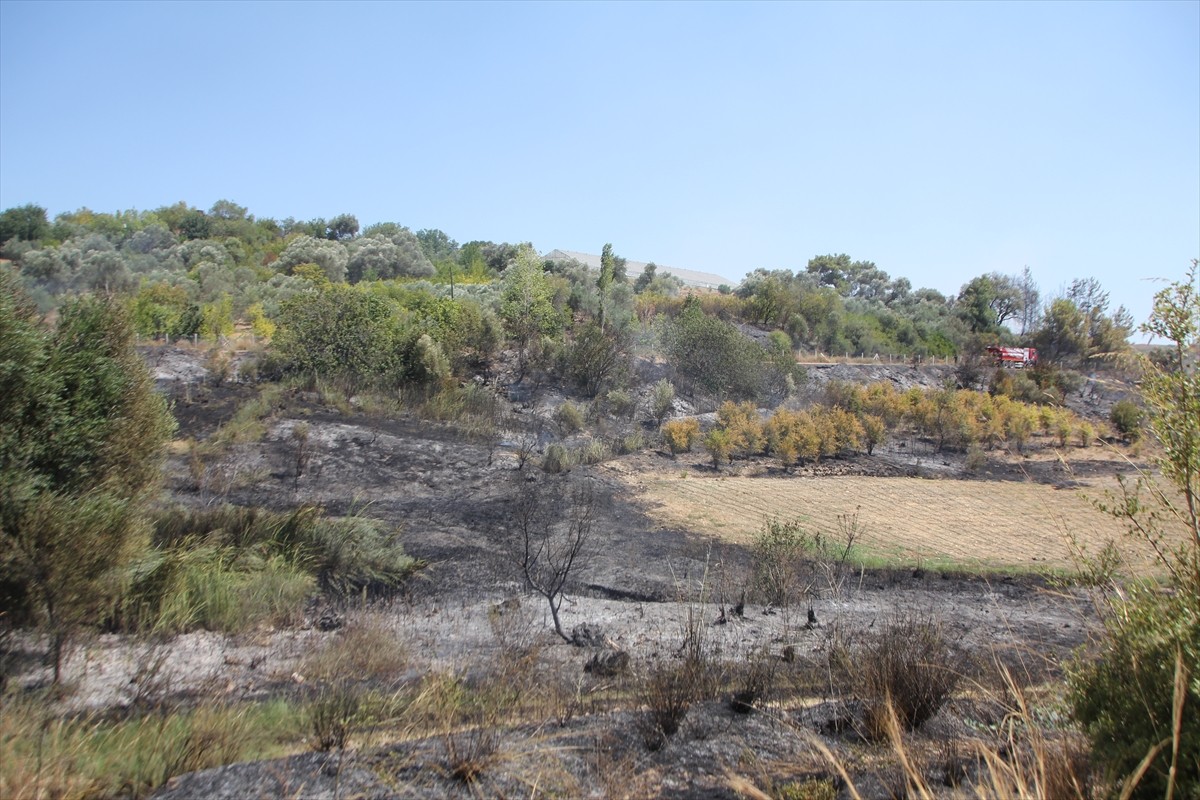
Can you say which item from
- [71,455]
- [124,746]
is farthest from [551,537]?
[124,746]

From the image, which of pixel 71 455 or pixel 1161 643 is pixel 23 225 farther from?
pixel 1161 643

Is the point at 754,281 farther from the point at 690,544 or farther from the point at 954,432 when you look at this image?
the point at 690,544

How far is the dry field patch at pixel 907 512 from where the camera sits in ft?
46.8

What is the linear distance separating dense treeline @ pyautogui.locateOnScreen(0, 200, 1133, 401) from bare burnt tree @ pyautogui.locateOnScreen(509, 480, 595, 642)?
5990 mm

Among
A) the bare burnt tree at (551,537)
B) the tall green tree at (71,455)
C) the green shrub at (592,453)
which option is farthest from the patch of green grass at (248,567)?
the green shrub at (592,453)

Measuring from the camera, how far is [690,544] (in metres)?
13.7

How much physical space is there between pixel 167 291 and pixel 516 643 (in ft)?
95.2

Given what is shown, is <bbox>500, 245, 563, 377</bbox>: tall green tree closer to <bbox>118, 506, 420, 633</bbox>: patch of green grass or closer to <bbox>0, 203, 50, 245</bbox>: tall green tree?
<bbox>118, 506, 420, 633</bbox>: patch of green grass

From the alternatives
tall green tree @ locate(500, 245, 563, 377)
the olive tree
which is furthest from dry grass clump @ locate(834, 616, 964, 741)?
the olive tree

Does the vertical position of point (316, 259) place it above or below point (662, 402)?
above

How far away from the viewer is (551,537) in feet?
43.7

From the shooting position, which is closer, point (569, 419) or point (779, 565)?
point (779, 565)

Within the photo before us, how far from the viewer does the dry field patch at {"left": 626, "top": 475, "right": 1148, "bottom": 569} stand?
14250 millimetres

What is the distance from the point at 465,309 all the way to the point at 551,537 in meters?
17.8
